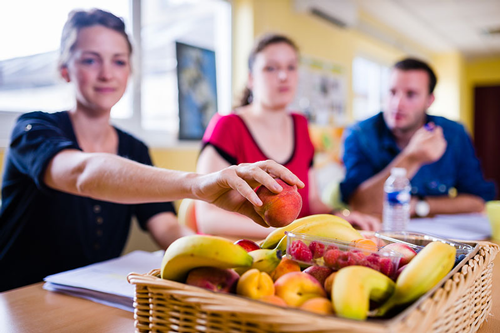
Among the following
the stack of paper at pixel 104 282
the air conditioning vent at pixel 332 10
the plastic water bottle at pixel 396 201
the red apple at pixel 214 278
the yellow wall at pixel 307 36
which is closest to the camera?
the red apple at pixel 214 278

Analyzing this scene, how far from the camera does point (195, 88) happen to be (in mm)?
2893

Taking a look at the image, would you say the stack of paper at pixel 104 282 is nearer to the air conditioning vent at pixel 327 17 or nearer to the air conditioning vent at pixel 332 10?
the air conditioning vent at pixel 332 10

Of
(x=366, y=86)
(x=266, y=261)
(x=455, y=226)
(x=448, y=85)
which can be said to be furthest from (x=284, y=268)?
(x=448, y=85)

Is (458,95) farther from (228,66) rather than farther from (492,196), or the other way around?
(492,196)

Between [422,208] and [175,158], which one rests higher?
[175,158]

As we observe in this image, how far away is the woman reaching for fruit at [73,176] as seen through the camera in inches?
40.6

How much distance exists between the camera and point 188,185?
0.79 metres

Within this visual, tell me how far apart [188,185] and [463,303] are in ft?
1.59

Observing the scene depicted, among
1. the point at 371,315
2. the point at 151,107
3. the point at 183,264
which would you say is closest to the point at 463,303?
the point at 371,315

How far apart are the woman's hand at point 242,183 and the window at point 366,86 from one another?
15.6ft

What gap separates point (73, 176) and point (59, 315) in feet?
1.06

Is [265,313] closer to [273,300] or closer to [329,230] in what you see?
[273,300]

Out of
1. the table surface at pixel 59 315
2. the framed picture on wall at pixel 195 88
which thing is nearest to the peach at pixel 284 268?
the table surface at pixel 59 315

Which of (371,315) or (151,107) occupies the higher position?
(151,107)
